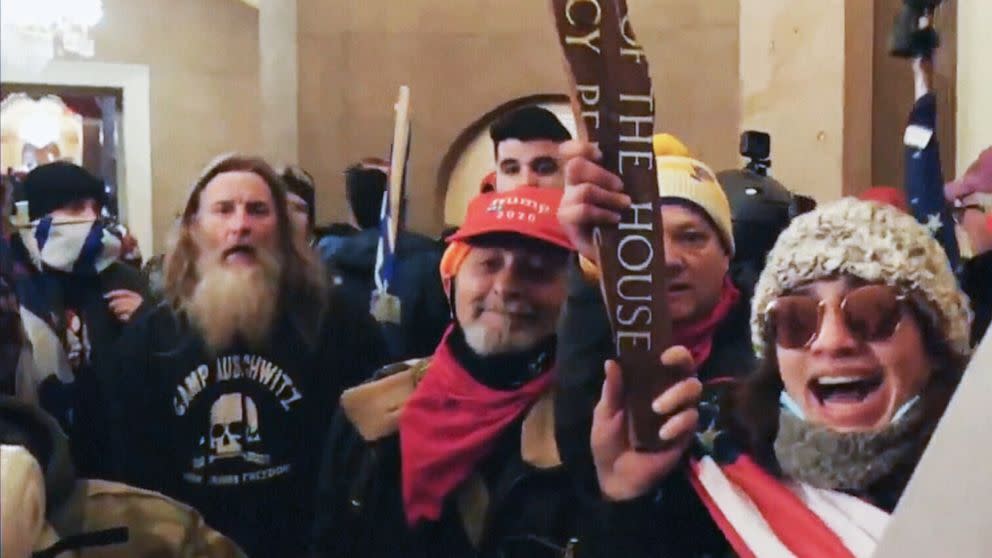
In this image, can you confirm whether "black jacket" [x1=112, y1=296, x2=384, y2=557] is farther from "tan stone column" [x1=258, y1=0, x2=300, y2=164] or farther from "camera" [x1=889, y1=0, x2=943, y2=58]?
"camera" [x1=889, y1=0, x2=943, y2=58]

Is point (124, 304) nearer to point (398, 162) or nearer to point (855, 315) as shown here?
point (398, 162)

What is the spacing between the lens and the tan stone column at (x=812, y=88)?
139 centimetres

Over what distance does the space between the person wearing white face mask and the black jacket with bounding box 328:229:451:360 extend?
0.23 meters

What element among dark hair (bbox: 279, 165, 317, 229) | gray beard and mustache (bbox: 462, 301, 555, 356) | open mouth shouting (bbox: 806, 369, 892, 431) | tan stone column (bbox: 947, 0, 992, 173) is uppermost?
tan stone column (bbox: 947, 0, 992, 173)

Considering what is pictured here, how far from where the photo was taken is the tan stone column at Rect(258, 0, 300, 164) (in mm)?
1345

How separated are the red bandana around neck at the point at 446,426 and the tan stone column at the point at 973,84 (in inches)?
23.0

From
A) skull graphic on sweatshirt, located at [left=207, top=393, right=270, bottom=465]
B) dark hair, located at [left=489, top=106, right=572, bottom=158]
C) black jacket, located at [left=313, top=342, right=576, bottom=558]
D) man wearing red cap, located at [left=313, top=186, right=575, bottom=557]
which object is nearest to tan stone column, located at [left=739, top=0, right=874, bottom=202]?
dark hair, located at [left=489, top=106, right=572, bottom=158]

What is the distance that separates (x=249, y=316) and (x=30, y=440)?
33 cm

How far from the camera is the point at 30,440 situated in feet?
3.11

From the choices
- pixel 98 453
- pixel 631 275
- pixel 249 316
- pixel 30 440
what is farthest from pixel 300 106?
pixel 631 275

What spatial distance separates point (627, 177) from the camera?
2.70 feet

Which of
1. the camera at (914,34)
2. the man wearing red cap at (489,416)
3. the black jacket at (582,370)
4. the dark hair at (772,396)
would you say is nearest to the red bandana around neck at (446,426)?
the man wearing red cap at (489,416)

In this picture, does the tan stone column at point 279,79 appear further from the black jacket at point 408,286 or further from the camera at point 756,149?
the camera at point 756,149

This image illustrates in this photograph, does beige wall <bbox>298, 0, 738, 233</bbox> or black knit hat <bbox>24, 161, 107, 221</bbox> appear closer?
black knit hat <bbox>24, 161, 107, 221</bbox>
